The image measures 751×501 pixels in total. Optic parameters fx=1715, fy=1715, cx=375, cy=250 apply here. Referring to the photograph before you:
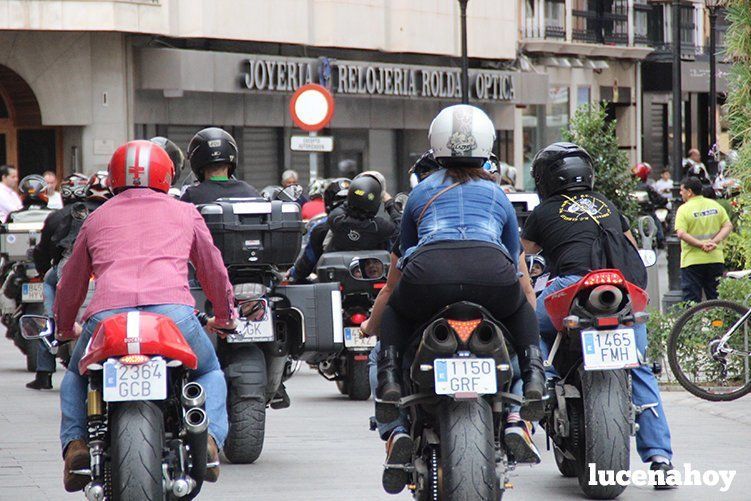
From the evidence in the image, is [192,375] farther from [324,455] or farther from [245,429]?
[324,455]

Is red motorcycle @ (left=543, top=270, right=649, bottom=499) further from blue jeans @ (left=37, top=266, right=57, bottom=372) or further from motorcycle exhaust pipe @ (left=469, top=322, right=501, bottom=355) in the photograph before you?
blue jeans @ (left=37, top=266, right=57, bottom=372)

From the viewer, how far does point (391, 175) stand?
39906 millimetres

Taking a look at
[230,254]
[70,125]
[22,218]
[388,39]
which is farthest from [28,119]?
[230,254]

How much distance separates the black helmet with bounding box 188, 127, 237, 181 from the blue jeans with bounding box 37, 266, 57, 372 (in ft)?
12.4

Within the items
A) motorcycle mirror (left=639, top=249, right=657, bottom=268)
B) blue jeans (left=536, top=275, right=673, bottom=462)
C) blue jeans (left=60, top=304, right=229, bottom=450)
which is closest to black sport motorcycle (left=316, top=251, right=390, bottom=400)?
motorcycle mirror (left=639, top=249, right=657, bottom=268)

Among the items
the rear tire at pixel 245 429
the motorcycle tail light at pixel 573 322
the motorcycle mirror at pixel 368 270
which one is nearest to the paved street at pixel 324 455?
the rear tire at pixel 245 429

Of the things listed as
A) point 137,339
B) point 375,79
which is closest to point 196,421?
point 137,339

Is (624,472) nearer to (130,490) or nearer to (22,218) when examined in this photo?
(130,490)

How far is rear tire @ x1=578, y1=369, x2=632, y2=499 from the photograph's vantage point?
→ 8.05 m

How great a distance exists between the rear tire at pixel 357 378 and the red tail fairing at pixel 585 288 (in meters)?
4.90

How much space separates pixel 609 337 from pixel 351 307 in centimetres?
534

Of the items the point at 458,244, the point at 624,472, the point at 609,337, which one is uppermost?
the point at 458,244

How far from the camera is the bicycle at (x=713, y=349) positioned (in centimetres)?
1240

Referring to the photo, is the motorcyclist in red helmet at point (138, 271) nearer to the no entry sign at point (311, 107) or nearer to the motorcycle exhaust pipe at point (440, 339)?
the motorcycle exhaust pipe at point (440, 339)
